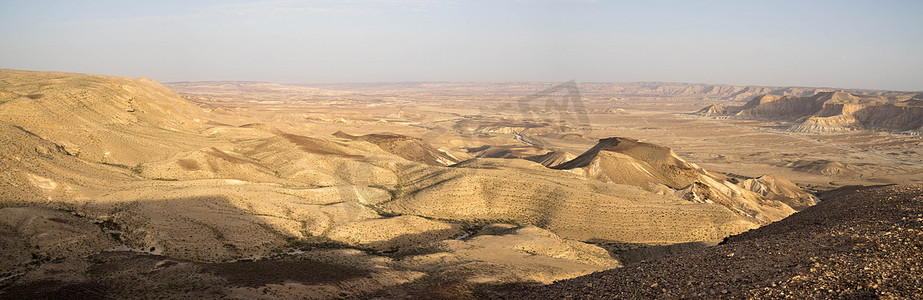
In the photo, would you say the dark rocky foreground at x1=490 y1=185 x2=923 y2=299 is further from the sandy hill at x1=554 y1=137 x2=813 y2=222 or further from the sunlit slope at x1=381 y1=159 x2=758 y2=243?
the sandy hill at x1=554 y1=137 x2=813 y2=222

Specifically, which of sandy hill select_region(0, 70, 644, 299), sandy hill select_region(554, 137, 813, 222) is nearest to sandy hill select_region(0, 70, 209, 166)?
sandy hill select_region(0, 70, 644, 299)

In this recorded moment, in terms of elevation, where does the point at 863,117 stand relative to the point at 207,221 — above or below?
below

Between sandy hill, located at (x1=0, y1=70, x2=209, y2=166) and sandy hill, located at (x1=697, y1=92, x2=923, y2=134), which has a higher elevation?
sandy hill, located at (x1=0, y1=70, x2=209, y2=166)

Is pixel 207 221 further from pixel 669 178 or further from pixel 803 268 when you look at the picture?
pixel 669 178

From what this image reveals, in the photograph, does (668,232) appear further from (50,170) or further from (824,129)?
(824,129)

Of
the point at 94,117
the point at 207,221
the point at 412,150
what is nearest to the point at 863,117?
the point at 412,150

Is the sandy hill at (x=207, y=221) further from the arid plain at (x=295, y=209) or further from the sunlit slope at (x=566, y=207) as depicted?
the sunlit slope at (x=566, y=207)

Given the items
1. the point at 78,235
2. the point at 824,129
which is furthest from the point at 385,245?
the point at 824,129

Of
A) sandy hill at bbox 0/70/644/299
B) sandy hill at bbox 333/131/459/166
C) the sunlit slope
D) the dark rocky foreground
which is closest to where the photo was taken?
the dark rocky foreground
